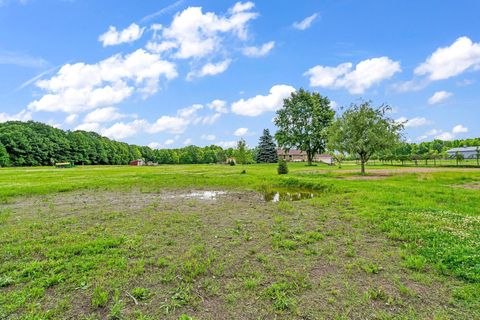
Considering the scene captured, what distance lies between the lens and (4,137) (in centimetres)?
5994

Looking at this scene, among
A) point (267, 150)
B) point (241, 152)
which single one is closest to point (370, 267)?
point (241, 152)

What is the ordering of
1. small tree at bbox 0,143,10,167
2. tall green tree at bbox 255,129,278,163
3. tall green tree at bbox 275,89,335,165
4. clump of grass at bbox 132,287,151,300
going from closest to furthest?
clump of grass at bbox 132,287,151,300 < tall green tree at bbox 275,89,335,165 < small tree at bbox 0,143,10,167 < tall green tree at bbox 255,129,278,163

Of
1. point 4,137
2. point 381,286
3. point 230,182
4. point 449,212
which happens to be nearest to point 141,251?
point 381,286

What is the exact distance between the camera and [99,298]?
3.83m

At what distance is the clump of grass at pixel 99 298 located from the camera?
3727 millimetres

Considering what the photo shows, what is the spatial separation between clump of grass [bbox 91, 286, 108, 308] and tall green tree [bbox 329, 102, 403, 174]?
80.3ft

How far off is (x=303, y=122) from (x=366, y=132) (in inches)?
938

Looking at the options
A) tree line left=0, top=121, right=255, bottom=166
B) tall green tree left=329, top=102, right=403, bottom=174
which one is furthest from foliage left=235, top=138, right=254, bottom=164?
tall green tree left=329, top=102, right=403, bottom=174

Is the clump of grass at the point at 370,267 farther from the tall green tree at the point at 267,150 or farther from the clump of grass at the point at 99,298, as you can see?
the tall green tree at the point at 267,150

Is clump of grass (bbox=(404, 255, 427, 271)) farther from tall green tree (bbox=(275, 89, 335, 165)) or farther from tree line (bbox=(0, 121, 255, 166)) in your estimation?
tall green tree (bbox=(275, 89, 335, 165))

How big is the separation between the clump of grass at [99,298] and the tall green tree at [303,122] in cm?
4506

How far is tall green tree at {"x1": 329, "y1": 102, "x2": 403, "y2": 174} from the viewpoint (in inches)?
925

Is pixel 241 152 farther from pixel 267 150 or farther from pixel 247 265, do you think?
pixel 247 265

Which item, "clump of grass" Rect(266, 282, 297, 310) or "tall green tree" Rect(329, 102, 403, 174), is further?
"tall green tree" Rect(329, 102, 403, 174)
